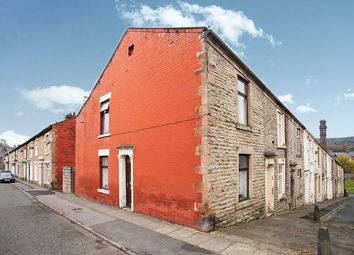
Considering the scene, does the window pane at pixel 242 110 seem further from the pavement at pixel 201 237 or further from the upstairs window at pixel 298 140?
the upstairs window at pixel 298 140

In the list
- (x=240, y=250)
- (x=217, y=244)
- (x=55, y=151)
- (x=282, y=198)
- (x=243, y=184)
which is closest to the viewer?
(x=240, y=250)

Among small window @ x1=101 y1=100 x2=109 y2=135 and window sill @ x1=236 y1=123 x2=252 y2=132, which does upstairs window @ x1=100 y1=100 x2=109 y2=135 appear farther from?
window sill @ x1=236 y1=123 x2=252 y2=132

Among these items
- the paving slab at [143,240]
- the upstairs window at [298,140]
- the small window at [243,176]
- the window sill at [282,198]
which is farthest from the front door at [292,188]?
the paving slab at [143,240]

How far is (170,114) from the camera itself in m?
10.7

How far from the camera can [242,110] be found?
12039 millimetres

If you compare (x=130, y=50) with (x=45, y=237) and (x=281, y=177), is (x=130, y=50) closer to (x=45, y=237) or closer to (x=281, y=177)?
(x=45, y=237)

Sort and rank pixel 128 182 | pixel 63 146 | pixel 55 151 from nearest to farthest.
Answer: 1. pixel 128 182
2. pixel 55 151
3. pixel 63 146

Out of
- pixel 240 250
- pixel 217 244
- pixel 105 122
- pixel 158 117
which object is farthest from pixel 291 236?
pixel 105 122

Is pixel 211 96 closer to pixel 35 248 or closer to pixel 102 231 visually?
pixel 102 231

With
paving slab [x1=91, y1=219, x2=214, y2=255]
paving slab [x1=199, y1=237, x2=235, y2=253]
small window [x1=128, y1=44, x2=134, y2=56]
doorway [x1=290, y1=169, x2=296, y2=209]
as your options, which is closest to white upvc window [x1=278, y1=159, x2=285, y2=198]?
doorway [x1=290, y1=169, x2=296, y2=209]

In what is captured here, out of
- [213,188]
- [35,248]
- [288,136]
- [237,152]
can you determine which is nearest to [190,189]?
[213,188]

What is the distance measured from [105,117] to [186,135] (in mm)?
7896

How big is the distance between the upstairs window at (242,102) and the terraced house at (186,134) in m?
0.04

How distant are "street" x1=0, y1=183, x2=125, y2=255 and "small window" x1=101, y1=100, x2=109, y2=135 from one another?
5.37m
